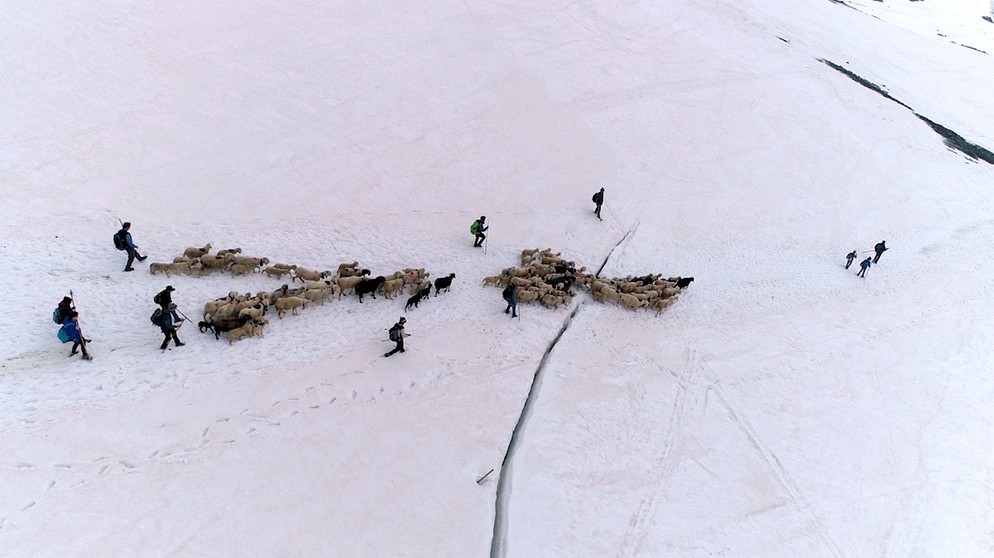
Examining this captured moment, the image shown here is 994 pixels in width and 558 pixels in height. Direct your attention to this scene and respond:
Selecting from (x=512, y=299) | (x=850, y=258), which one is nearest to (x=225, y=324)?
(x=512, y=299)

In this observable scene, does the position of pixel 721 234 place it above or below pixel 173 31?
below

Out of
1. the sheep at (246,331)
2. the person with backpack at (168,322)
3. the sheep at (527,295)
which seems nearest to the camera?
the person with backpack at (168,322)

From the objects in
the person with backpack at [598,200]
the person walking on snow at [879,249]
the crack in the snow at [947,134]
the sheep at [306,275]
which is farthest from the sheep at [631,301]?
the crack in the snow at [947,134]

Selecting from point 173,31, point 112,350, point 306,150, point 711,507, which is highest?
point 173,31

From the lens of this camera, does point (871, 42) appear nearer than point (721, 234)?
No

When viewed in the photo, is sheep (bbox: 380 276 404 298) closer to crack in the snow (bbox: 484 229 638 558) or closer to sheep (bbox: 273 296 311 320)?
sheep (bbox: 273 296 311 320)

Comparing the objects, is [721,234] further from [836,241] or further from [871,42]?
[871,42]

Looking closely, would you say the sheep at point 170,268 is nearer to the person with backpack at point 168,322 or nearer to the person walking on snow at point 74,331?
the person with backpack at point 168,322

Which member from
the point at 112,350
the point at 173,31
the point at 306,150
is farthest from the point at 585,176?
the point at 173,31

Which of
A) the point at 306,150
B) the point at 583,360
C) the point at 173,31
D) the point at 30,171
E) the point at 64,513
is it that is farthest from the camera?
the point at 173,31
